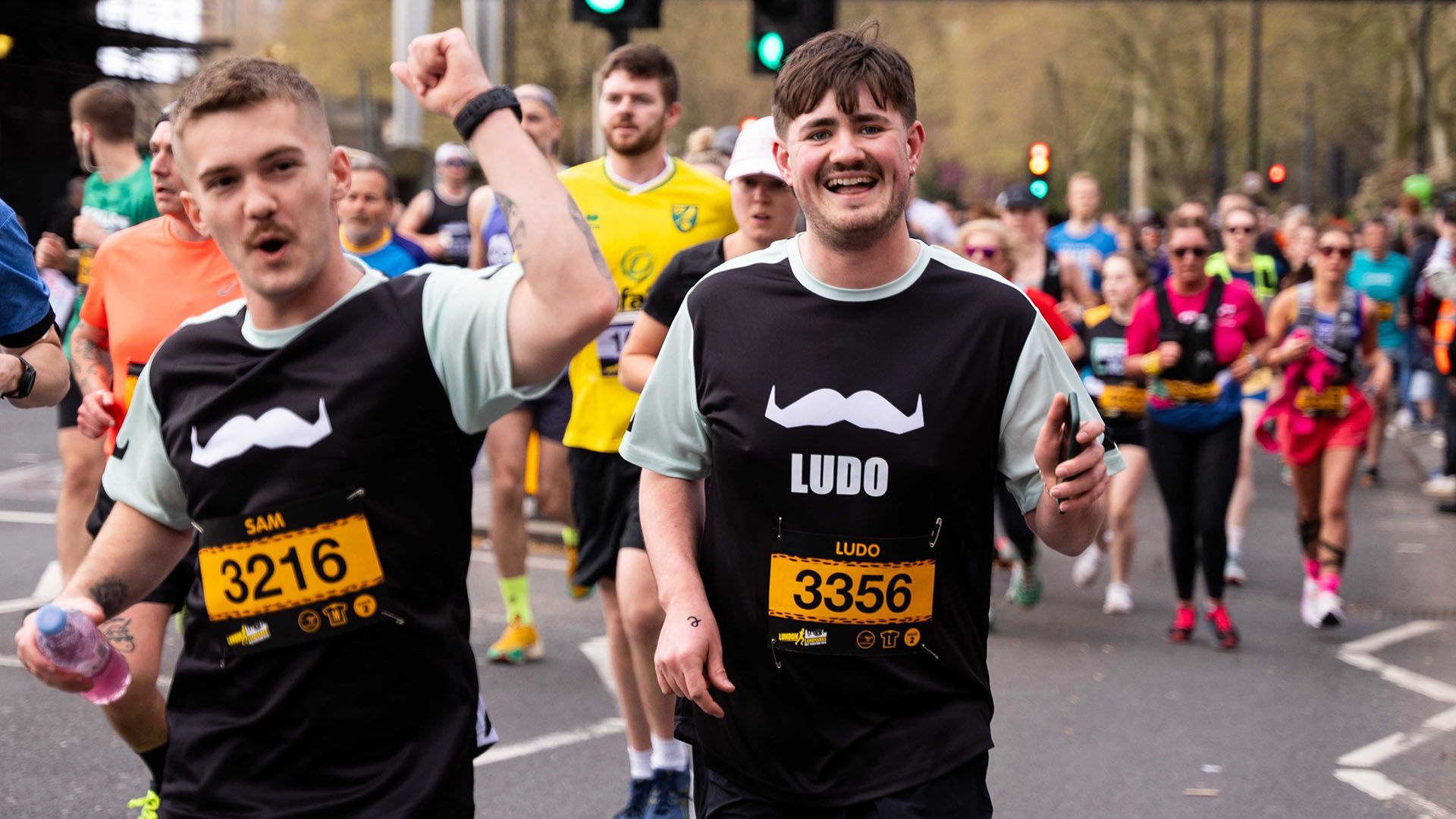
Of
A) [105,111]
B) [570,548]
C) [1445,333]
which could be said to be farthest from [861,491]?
[1445,333]

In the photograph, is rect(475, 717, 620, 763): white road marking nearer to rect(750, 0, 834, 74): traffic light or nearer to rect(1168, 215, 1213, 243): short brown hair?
rect(1168, 215, 1213, 243): short brown hair

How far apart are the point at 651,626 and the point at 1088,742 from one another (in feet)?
7.17

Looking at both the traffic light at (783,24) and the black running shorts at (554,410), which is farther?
the traffic light at (783,24)

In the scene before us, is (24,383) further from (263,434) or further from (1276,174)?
(1276,174)

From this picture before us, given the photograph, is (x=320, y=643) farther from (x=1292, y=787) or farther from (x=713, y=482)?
(x=1292, y=787)

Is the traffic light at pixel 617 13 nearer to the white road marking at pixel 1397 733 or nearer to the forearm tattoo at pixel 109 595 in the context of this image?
the white road marking at pixel 1397 733

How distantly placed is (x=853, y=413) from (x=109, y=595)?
132cm

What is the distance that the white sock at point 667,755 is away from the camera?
5289 millimetres

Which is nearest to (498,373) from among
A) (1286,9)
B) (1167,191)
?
(1286,9)

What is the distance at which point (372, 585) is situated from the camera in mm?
2873

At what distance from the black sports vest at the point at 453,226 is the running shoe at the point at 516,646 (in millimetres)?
5245

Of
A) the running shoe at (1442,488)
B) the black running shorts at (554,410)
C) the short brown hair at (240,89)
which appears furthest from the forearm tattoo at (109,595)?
the running shoe at (1442,488)

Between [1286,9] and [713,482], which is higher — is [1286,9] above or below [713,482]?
above

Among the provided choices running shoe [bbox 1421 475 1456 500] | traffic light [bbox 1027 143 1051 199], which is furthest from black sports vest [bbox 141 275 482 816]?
running shoe [bbox 1421 475 1456 500]
